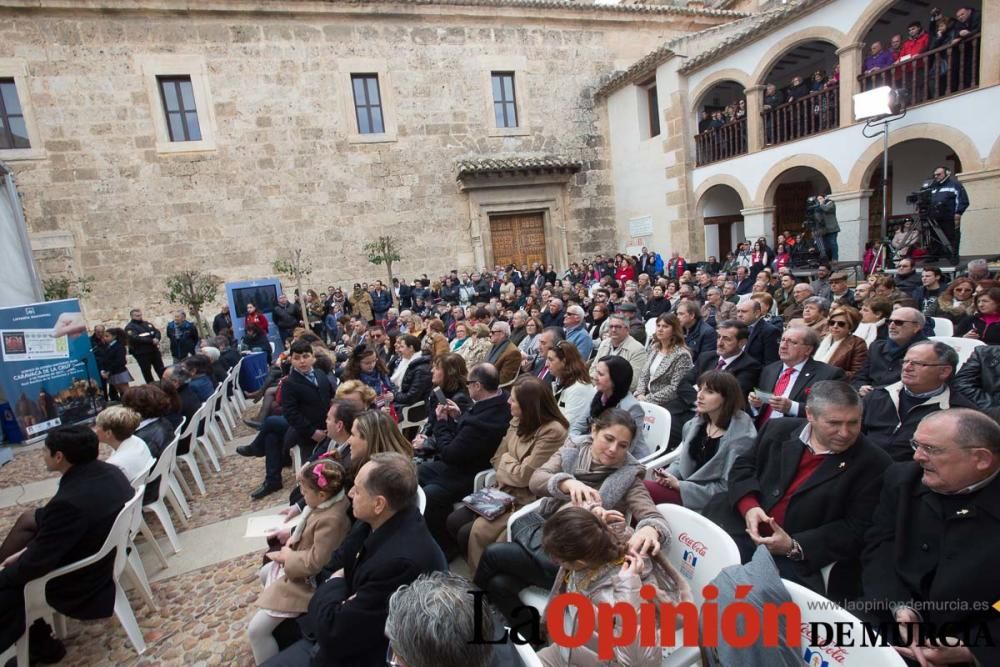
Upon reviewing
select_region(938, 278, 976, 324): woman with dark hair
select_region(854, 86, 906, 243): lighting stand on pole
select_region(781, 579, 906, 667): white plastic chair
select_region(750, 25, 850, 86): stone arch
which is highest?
select_region(750, 25, 850, 86): stone arch

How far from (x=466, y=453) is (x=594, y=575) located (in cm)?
156

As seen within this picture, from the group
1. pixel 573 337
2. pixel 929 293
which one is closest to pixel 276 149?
pixel 573 337

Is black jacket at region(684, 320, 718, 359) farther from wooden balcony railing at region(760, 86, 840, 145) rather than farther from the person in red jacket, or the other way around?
wooden balcony railing at region(760, 86, 840, 145)

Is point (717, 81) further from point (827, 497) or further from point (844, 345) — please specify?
point (827, 497)

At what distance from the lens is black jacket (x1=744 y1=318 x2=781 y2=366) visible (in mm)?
4305

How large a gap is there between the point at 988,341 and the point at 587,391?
11.0 feet

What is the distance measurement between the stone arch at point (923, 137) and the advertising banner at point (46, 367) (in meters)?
12.9

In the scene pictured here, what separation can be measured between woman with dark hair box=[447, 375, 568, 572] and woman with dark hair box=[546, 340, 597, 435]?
0.68m

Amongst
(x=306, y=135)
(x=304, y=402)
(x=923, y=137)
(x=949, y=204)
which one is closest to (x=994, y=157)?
(x=949, y=204)

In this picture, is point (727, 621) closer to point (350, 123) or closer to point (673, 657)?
point (673, 657)

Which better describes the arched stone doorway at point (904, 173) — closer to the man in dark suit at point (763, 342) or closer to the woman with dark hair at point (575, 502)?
the man in dark suit at point (763, 342)

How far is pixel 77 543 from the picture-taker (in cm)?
254

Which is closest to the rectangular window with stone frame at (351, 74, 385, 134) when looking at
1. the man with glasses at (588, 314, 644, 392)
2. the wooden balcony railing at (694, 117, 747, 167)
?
the wooden balcony railing at (694, 117, 747, 167)

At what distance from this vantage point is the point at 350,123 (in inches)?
518
